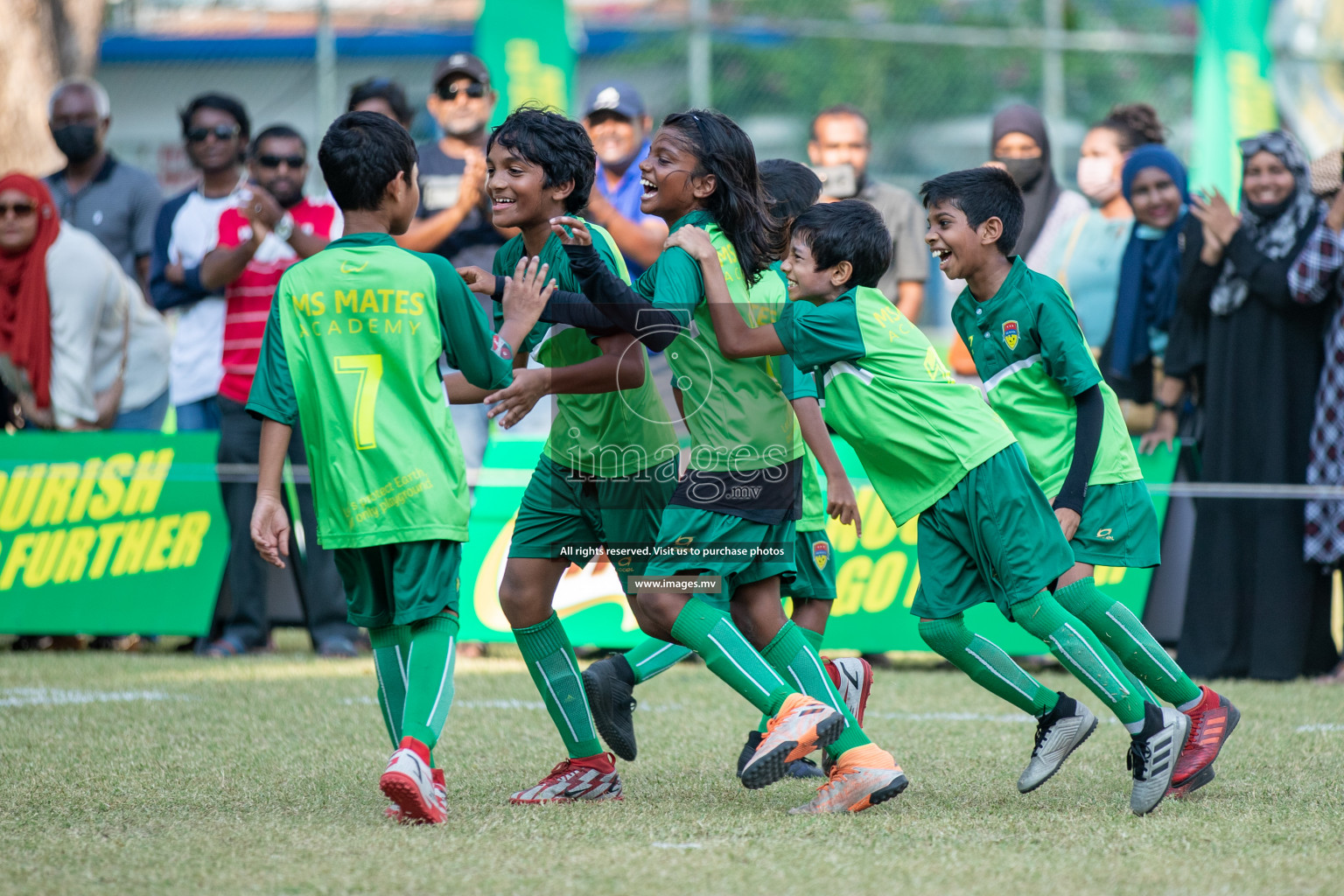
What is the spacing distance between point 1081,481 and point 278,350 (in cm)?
213

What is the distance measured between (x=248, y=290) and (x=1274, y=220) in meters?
4.77

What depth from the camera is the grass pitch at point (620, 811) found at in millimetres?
3193

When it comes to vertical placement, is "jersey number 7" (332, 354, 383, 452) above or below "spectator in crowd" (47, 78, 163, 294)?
below

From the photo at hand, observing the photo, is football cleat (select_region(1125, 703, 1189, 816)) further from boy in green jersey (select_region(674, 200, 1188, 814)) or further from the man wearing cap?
the man wearing cap

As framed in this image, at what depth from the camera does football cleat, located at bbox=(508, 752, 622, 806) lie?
4.17 metres

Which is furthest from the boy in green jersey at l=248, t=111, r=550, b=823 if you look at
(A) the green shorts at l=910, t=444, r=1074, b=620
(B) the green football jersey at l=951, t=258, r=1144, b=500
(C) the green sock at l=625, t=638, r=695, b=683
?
(B) the green football jersey at l=951, t=258, r=1144, b=500

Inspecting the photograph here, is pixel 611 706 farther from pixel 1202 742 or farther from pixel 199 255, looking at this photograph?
pixel 199 255

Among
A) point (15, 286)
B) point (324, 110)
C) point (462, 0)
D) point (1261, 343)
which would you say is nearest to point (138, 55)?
point (462, 0)

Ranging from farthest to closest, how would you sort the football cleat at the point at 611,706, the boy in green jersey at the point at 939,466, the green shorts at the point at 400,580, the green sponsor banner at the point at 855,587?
the green sponsor banner at the point at 855,587 < the football cleat at the point at 611,706 < the boy in green jersey at the point at 939,466 < the green shorts at the point at 400,580

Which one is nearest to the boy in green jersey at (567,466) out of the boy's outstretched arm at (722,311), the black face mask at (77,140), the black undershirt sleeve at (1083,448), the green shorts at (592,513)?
the green shorts at (592,513)

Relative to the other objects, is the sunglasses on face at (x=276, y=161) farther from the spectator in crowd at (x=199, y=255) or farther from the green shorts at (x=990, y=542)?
the green shorts at (x=990, y=542)

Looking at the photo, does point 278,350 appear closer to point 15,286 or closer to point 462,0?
point 15,286

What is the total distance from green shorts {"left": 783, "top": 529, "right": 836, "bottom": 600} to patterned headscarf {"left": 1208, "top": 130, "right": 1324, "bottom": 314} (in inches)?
119

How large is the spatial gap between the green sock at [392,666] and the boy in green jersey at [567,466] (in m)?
0.38
